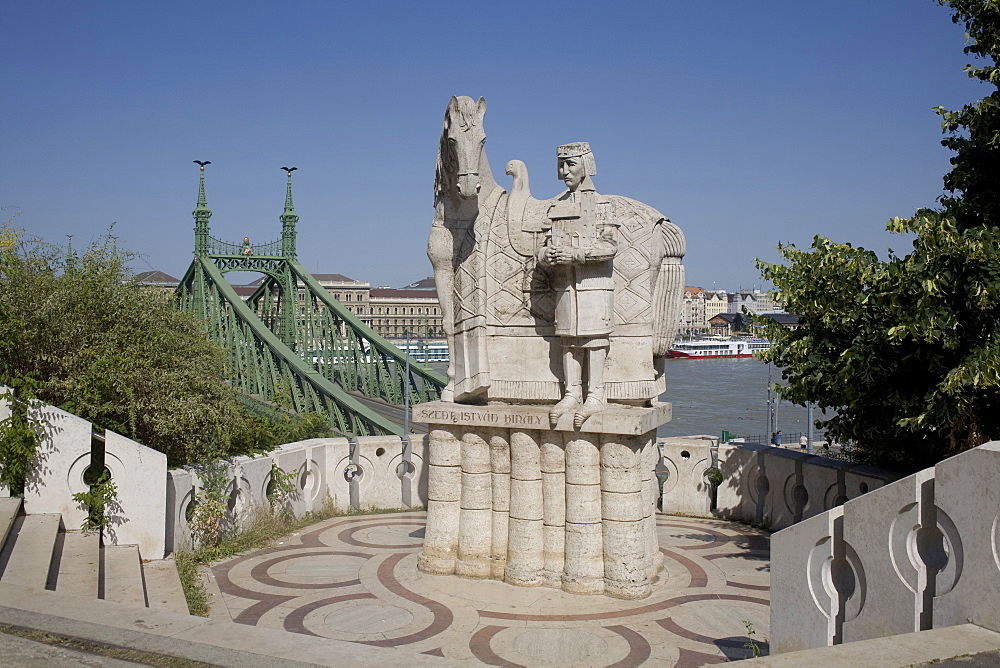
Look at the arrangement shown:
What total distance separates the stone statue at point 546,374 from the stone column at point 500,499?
0.01m

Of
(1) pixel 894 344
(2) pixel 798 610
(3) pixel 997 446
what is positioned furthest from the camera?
(1) pixel 894 344

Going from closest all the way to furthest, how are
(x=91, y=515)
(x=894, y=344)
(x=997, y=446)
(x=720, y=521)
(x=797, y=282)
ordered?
(x=997, y=446), (x=894, y=344), (x=91, y=515), (x=797, y=282), (x=720, y=521)

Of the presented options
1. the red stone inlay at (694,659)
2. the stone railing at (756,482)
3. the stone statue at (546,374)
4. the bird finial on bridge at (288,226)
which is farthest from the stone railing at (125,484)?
the bird finial on bridge at (288,226)

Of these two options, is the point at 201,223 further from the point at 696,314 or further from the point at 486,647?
the point at 696,314

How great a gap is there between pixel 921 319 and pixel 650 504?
2.68m

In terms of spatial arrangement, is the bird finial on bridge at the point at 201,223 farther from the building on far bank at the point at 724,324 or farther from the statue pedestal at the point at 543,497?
the building on far bank at the point at 724,324

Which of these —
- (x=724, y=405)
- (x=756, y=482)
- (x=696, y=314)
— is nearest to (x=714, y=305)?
(x=696, y=314)

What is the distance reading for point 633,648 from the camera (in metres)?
5.88

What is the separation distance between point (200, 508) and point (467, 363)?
286cm

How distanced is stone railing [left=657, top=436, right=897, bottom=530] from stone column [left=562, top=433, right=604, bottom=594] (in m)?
2.80

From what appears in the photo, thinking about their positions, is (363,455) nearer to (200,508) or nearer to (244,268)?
(200,508)

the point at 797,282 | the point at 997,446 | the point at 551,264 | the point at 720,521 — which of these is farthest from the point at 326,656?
the point at 720,521

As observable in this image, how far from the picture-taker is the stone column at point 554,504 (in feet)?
23.3

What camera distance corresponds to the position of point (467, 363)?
7598mm
